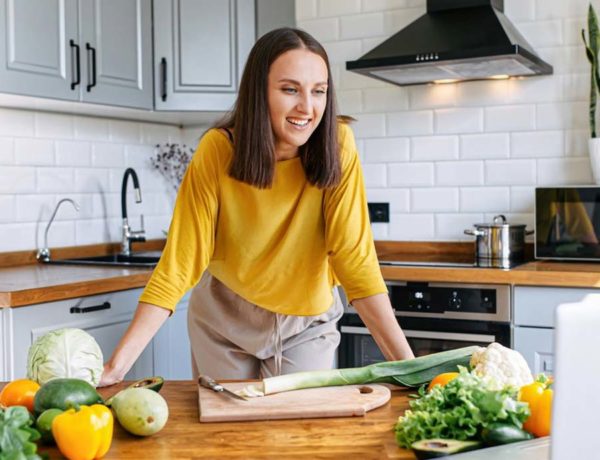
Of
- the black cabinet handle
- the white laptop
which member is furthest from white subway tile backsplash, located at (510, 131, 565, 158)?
the white laptop

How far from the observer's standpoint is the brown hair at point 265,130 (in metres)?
1.94

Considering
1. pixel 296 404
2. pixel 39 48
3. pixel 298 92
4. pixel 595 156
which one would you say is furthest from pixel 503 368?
pixel 39 48

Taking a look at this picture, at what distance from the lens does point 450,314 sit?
3258 mm

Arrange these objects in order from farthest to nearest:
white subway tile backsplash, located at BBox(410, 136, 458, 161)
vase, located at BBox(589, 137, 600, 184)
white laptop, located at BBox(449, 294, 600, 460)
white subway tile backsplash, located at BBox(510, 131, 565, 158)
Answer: white subway tile backsplash, located at BBox(410, 136, 458, 161) → white subway tile backsplash, located at BBox(510, 131, 565, 158) → vase, located at BBox(589, 137, 600, 184) → white laptop, located at BBox(449, 294, 600, 460)

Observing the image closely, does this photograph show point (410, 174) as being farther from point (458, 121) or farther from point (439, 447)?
point (439, 447)

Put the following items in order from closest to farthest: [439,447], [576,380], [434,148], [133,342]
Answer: [576,380]
[439,447]
[133,342]
[434,148]

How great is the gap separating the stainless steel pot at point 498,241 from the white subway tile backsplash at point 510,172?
0.24 metres

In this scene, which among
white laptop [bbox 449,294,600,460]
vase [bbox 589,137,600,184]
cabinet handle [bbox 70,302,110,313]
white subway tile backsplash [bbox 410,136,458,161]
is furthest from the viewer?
white subway tile backsplash [bbox 410,136,458,161]

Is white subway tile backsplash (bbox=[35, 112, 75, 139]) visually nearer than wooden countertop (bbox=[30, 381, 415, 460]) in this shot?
No

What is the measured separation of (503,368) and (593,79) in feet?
7.70

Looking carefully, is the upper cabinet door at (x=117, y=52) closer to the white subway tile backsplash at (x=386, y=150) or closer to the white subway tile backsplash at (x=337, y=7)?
the white subway tile backsplash at (x=337, y=7)

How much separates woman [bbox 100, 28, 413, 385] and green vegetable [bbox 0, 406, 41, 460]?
1.91 feet

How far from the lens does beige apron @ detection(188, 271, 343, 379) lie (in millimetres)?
2221

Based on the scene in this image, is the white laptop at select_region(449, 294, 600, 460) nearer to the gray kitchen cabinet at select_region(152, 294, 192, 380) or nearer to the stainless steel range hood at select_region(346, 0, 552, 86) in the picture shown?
the stainless steel range hood at select_region(346, 0, 552, 86)
